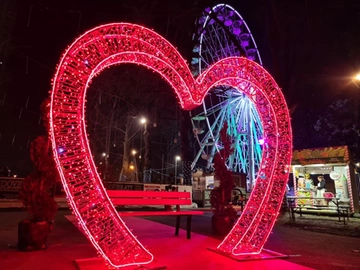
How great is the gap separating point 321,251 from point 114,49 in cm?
525

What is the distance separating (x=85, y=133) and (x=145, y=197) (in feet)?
10.2

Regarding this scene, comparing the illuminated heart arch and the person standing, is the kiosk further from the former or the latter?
the illuminated heart arch

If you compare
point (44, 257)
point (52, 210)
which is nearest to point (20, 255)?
point (44, 257)

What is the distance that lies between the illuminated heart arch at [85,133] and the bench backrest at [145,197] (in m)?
1.70

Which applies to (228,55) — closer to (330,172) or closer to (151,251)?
(330,172)

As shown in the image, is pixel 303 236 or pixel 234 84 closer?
pixel 234 84

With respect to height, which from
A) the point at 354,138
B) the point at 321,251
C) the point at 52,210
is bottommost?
the point at 321,251

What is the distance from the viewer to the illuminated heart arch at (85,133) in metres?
3.69

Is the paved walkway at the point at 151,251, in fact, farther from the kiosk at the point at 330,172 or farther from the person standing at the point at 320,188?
the person standing at the point at 320,188

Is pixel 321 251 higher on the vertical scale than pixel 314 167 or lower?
lower

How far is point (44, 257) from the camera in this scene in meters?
4.50

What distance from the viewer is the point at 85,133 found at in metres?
3.75

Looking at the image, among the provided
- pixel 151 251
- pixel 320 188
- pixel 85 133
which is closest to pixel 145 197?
pixel 151 251

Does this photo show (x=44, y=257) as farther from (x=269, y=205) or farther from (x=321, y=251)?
(x=321, y=251)
